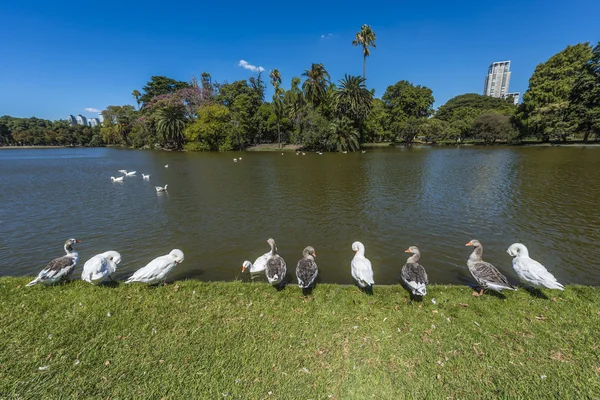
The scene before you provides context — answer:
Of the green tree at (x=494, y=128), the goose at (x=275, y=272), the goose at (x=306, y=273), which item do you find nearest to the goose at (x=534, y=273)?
the goose at (x=306, y=273)

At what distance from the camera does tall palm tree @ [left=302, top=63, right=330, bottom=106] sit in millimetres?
60250

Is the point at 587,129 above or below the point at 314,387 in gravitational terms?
above

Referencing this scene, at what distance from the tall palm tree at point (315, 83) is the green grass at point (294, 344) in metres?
62.5

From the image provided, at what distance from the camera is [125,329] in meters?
5.07

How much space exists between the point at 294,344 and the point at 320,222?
8.37m

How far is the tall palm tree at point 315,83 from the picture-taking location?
6025cm

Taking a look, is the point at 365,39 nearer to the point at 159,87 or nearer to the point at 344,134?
the point at 344,134

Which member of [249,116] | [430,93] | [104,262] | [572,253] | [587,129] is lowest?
[572,253]

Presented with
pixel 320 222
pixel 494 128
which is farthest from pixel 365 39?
pixel 320 222

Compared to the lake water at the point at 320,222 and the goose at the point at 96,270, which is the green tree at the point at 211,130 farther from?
the goose at the point at 96,270

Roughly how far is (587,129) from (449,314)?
7350 cm

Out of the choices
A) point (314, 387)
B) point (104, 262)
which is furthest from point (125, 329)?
point (314, 387)

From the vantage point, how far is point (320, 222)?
12977 mm

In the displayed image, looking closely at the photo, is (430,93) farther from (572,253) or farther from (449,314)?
(449,314)
